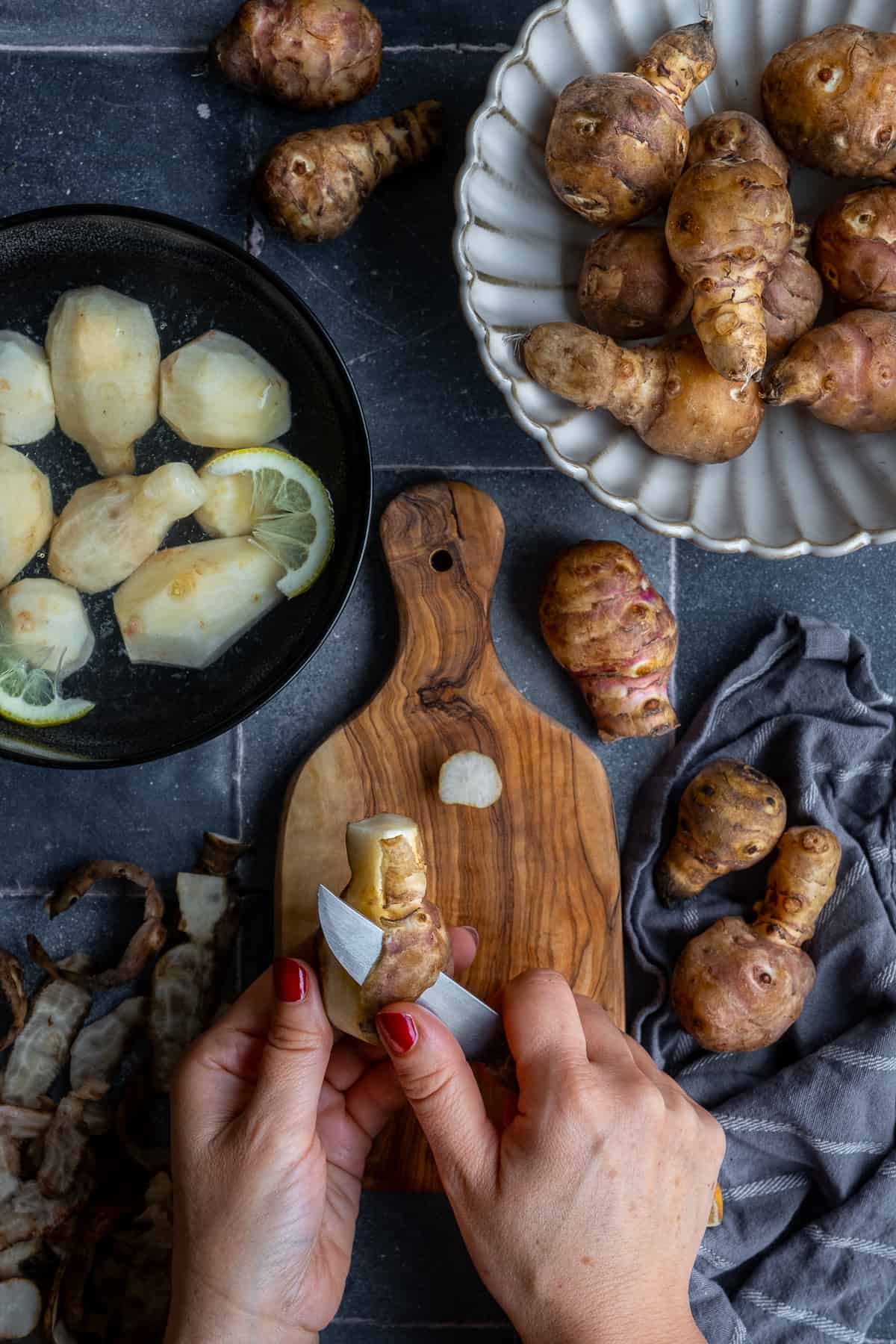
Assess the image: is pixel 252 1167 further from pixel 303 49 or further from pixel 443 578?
pixel 303 49

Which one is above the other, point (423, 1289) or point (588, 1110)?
point (588, 1110)

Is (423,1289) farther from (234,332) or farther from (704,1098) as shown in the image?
(234,332)

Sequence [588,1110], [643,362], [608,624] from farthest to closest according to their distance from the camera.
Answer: [608,624]
[643,362]
[588,1110]

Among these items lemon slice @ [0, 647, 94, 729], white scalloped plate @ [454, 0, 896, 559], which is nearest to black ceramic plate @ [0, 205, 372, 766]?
lemon slice @ [0, 647, 94, 729]

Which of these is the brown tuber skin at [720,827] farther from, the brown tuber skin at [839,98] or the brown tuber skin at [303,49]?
the brown tuber skin at [303,49]

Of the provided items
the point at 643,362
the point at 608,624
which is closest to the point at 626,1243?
the point at 608,624

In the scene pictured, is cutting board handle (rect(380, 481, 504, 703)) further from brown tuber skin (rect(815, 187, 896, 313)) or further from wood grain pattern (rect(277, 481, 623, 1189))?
brown tuber skin (rect(815, 187, 896, 313))

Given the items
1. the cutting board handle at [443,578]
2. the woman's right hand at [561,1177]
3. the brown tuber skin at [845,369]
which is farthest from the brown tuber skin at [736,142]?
the woman's right hand at [561,1177]
